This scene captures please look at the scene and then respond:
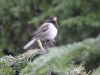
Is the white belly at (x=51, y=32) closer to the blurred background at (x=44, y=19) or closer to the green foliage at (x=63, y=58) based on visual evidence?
the blurred background at (x=44, y=19)

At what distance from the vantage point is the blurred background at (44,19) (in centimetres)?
505

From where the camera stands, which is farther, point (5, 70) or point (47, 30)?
point (47, 30)

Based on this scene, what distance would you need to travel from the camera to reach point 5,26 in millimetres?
6027

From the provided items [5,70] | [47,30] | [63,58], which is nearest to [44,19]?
[47,30]

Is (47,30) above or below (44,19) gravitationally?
below

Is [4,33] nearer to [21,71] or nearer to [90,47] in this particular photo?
[21,71]

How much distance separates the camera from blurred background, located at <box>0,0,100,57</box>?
16.6 ft

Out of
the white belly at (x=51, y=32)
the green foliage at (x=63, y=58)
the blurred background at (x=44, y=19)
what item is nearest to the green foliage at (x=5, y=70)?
the green foliage at (x=63, y=58)

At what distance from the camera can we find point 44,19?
5.53 meters

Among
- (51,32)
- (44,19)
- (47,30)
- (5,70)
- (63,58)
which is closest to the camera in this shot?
(63,58)

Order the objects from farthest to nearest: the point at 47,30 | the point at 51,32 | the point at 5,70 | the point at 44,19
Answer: the point at 44,19, the point at 47,30, the point at 51,32, the point at 5,70

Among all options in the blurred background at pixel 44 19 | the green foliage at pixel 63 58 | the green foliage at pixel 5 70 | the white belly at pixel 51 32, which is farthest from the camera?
the blurred background at pixel 44 19

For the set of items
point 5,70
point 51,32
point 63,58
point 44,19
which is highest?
point 44,19

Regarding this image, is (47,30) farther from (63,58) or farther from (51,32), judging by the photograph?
(63,58)
